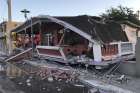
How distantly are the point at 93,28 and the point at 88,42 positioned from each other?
1.41 meters

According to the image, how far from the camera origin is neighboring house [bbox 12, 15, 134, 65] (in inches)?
682

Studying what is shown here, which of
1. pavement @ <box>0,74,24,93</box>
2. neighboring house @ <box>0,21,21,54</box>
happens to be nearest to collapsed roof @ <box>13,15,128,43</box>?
pavement @ <box>0,74,24,93</box>

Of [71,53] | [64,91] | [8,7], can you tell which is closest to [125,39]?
[71,53]

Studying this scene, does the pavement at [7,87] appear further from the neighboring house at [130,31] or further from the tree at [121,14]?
the tree at [121,14]

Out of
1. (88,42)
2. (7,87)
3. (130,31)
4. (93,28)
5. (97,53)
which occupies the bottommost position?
(7,87)

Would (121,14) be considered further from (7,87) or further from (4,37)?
(7,87)

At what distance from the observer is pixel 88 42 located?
19.3 meters

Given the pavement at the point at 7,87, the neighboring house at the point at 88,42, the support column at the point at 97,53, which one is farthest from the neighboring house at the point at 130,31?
the pavement at the point at 7,87

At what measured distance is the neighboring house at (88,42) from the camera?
17312 mm

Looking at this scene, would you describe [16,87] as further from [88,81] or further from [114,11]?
[114,11]

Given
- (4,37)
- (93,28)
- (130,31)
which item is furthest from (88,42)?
(4,37)

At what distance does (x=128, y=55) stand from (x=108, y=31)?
2233 millimetres

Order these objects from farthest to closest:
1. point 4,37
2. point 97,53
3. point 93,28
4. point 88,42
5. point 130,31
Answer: point 4,37 → point 130,31 → point 88,42 → point 93,28 → point 97,53

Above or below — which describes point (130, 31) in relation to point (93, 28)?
below
